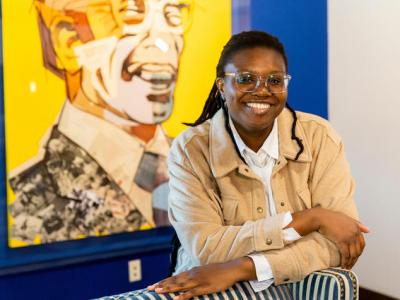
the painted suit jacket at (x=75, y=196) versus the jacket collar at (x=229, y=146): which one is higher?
the jacket collar at (x=229, y=146)

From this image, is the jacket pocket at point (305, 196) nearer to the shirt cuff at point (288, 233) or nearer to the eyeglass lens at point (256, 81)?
the shirt cuff at point (288, 233)

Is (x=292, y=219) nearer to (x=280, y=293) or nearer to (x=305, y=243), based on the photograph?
(x=305, y=243)

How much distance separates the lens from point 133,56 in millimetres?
2508

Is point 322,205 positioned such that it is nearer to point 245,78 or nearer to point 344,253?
point 344,253

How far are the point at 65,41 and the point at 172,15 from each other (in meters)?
0.60

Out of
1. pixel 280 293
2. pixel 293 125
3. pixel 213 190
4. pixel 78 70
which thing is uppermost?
pixel 78 70

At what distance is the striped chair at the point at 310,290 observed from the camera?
127cm

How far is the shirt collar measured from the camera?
165cm

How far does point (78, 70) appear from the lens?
2.37 meters

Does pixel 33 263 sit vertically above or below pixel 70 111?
below

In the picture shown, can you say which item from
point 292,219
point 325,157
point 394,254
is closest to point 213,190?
point 292,219

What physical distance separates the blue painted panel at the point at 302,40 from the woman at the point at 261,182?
1.41m

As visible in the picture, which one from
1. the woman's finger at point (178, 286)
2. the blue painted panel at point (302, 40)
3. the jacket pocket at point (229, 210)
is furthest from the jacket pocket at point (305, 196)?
the blue painted panel at point (302, 40)

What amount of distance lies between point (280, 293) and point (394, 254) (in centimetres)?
176
